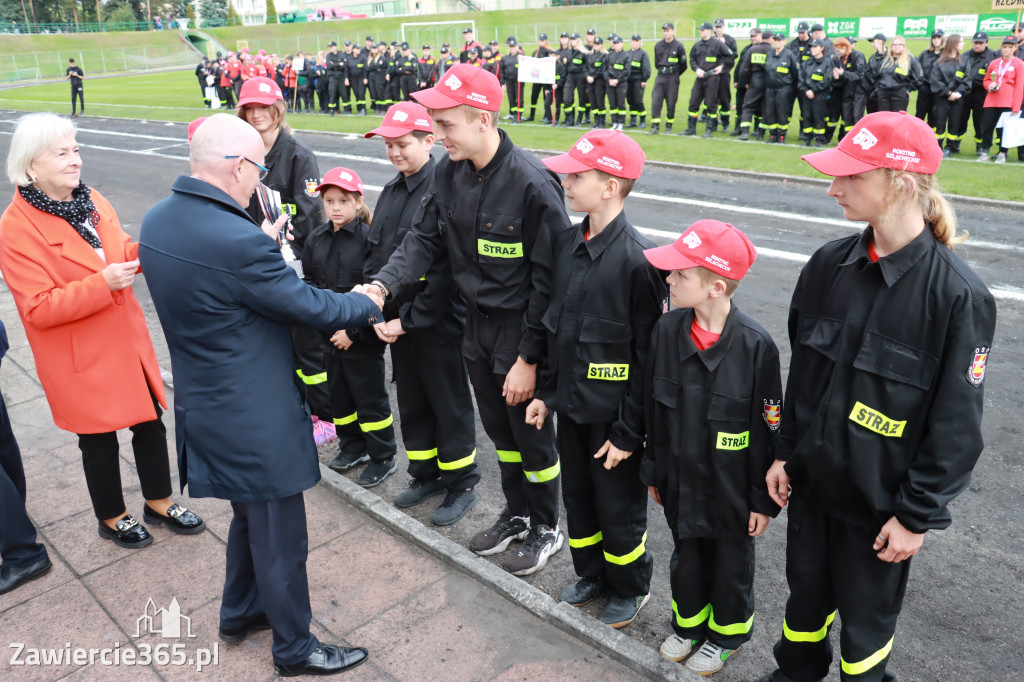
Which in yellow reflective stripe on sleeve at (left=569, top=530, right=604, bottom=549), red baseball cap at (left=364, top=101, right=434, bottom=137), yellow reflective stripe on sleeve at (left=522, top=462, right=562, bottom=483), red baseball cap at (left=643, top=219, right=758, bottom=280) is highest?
red baseball cap at (left=364, top=101, right=434, bottom=137)

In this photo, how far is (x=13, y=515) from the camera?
4078 mm

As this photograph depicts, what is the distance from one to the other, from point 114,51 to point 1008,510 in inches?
2781

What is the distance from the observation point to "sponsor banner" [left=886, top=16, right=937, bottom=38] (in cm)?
3866

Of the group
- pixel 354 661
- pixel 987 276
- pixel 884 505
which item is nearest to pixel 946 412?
pixel 884 505

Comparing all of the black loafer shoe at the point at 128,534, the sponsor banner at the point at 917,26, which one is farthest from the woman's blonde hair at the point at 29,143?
the sponsor banner at the point at 917,26

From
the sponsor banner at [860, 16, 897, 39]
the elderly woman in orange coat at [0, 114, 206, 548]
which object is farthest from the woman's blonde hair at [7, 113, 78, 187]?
the sponsor banner at [860, 16, 897, 39]

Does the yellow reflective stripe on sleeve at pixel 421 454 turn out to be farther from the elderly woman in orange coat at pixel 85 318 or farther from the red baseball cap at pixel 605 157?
the red baseball cap at pixel 605 157

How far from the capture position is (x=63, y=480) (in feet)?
17.2

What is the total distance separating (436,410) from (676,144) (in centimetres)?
1451

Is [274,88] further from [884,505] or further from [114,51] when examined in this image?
[114,51]

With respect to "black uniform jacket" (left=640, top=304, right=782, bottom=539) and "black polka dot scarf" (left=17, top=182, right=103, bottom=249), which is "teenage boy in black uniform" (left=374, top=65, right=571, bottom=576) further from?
"black polka dot scarf" (left=17, top=182, right=103, bottom=249)

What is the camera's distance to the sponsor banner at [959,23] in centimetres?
3719

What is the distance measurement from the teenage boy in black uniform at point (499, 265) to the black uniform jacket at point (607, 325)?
0.29m

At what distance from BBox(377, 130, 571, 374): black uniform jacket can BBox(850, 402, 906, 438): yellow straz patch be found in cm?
158
